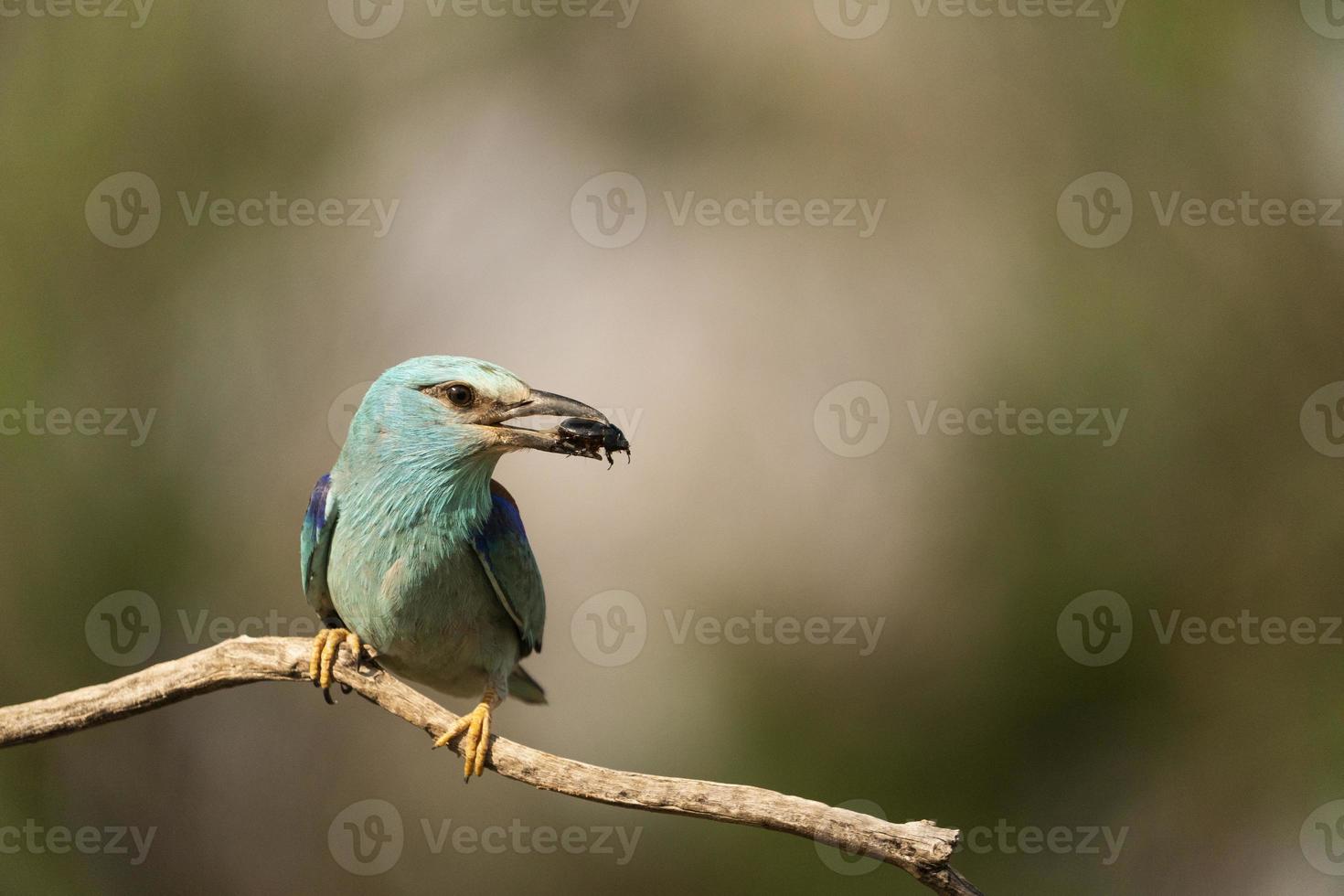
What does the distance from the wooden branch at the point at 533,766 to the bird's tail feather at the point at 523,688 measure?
771 mm

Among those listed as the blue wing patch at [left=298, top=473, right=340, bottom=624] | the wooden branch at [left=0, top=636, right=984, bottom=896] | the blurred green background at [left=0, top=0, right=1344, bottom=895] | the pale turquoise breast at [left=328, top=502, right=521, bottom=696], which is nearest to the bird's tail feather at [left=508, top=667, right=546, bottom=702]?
the pale turquoise breast at [left=328, top=502, right=521, bottom=696]

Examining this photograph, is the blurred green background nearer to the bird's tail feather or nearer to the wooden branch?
the bird's tail feather

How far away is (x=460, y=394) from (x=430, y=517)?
35 centimetres

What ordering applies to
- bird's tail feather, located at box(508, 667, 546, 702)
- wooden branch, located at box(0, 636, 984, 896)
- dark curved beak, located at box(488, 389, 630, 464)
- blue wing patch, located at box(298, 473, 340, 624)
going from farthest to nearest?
bird's tail feather, located at box(508, 667, 546, 702) < blue wing patch, located at box(298, 473, 340, 624) < dark curved beak, located at box(488, 389, 630, 464) < wooden branch, located at box(0, 636, 984, 896)

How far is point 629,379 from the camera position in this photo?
5742 millimetres

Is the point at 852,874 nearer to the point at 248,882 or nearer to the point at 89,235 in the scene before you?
the point at 248,882

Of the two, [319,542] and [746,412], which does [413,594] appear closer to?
[319,542]

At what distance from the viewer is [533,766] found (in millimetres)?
2646

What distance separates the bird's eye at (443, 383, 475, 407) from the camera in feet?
9.59

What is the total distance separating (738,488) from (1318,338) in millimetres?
3125

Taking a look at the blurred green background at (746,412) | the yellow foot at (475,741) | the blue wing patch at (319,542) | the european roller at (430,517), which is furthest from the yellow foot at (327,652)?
the blurred green background at (746,412)

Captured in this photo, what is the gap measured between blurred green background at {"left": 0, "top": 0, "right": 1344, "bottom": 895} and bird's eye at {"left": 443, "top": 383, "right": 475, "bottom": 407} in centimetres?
256

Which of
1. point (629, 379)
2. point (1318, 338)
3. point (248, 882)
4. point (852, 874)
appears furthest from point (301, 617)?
point (1318, 338)

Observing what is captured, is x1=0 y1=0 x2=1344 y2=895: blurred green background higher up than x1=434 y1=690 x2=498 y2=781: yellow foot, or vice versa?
x1=0 y1=0 x2=1344 y2=895: blurred green background
